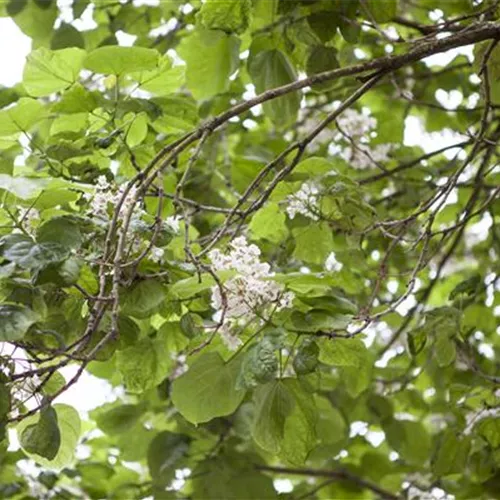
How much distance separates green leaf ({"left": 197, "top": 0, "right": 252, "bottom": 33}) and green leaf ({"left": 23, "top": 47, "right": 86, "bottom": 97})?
0.66ft

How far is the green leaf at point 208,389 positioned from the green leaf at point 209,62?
59 cm

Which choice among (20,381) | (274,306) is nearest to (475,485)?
(274,306)

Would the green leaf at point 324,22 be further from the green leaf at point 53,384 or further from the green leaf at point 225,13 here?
the green leaf at point 53,384

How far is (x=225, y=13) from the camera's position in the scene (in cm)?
131

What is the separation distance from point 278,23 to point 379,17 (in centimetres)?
18

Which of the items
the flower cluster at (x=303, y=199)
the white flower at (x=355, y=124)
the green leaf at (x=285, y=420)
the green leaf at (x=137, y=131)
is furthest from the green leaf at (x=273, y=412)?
the white flower at (x=355, y=124)

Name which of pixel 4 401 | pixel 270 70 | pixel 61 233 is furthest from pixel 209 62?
pixel 4 401

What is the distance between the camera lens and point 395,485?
2055 mm

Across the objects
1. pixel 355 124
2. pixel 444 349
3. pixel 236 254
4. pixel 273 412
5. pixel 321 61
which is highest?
pixel 355 124

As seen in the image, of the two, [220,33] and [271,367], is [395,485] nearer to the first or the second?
[220,33]

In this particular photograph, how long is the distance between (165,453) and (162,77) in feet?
2.43

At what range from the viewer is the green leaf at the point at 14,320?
87cm

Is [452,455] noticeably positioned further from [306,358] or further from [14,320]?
[14,320]

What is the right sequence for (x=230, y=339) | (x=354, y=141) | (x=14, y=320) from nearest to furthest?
(x=14, y=320), (x=230, y=339), (x=354, y=141)
